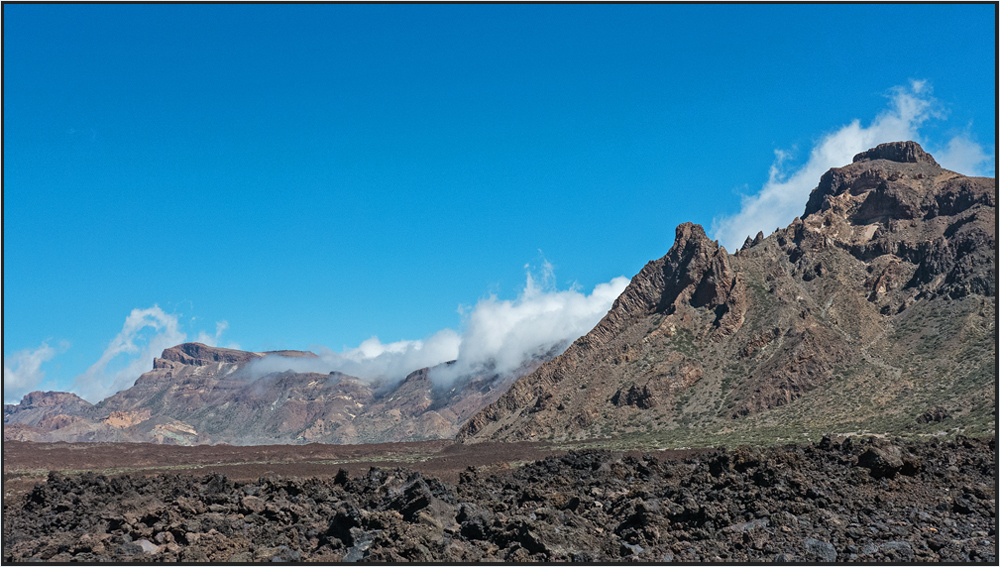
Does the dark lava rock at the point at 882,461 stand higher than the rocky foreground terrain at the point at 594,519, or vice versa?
the dark lava rock at the point at 882,461

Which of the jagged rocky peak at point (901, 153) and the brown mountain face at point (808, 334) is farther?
the jagged rocky peak at point (901, 153)

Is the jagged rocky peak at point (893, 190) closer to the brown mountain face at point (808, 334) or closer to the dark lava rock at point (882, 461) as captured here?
the brown mountain face at point (808, 334)

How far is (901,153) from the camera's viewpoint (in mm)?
150250

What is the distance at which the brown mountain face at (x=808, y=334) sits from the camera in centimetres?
7938

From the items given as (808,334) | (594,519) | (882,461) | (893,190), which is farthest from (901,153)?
(594,519)

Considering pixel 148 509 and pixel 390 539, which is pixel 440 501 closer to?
pixel 390 539

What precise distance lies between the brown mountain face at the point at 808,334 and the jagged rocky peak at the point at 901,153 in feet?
6.55

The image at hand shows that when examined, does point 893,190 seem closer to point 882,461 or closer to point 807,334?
point 807,334

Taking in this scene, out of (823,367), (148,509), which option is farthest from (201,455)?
(823,367)

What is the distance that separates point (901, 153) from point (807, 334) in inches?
3000

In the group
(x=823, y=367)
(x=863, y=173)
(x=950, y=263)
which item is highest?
(x=863, y=173)

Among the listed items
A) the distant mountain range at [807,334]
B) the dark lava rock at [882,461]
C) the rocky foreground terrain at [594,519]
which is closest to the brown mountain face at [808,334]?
the distant mountain range at [807,334]

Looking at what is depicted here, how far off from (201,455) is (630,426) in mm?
56127

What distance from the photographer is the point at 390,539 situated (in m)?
18.3
